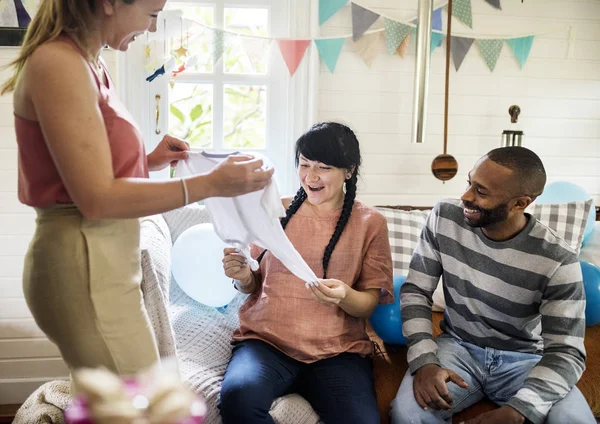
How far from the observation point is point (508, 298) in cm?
166

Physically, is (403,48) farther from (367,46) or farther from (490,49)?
(490,49)

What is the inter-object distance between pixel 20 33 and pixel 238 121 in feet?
3.31

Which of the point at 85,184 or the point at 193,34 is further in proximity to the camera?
the point at 193,34

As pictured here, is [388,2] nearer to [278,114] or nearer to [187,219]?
[278,114]

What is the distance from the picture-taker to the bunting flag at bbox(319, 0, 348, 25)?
2568 mm

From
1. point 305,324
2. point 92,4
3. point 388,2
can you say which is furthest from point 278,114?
point 92,4

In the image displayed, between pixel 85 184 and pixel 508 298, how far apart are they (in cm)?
126

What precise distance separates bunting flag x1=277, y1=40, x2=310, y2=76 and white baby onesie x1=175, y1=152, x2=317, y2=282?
4.03 feet

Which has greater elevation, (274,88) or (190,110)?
(274,88)

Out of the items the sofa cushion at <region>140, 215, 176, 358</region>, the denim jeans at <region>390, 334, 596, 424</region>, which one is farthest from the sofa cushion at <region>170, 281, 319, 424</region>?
the denim jeans at <region>390, 334, 596, 424</region>

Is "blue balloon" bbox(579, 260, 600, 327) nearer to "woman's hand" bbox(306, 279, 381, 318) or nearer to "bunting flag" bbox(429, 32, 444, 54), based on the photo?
"woman's hand" bbox(306, 279, 381, 318)

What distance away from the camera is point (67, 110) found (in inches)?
34.2

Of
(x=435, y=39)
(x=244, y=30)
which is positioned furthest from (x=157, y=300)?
(x=435, y=39)

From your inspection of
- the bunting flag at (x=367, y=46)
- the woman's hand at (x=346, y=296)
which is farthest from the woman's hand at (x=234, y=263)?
the bunting flag at (x=367, y=46)
